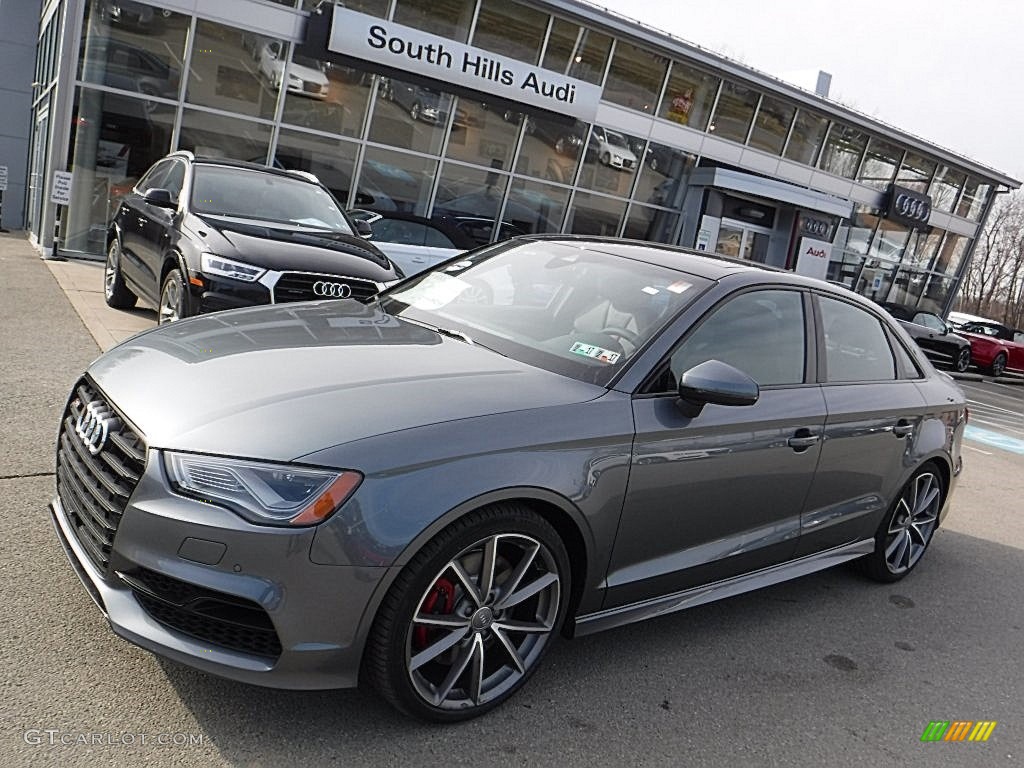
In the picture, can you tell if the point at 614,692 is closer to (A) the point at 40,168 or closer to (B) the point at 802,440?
(B) the point at 802,440

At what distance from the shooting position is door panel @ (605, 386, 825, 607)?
3201 mm

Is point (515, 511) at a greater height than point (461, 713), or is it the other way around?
point (515, 511)

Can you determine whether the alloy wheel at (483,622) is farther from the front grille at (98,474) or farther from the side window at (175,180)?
the side window at (175,180)

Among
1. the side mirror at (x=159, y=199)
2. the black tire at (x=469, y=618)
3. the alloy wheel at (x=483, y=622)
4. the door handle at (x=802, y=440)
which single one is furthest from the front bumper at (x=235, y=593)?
the side mirror at (x=159, y=199)

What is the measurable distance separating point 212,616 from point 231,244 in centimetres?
464

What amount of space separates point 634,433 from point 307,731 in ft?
4.75

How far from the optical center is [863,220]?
26.6m

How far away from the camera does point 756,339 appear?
3822 mm

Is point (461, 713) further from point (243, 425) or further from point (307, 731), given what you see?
point (243, 425)

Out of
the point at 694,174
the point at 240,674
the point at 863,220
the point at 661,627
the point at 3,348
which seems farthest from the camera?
the point at 863,220

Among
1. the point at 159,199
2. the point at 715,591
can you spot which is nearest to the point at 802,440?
the point at 715,591

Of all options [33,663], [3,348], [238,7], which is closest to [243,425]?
[33,663]

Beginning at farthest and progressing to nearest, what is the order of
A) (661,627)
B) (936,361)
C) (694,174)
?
(936,361) → (694,174) → (661,627)

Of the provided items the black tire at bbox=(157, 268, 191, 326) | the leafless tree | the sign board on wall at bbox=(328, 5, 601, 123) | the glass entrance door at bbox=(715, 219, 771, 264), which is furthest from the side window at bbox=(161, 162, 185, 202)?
the leafless tree
